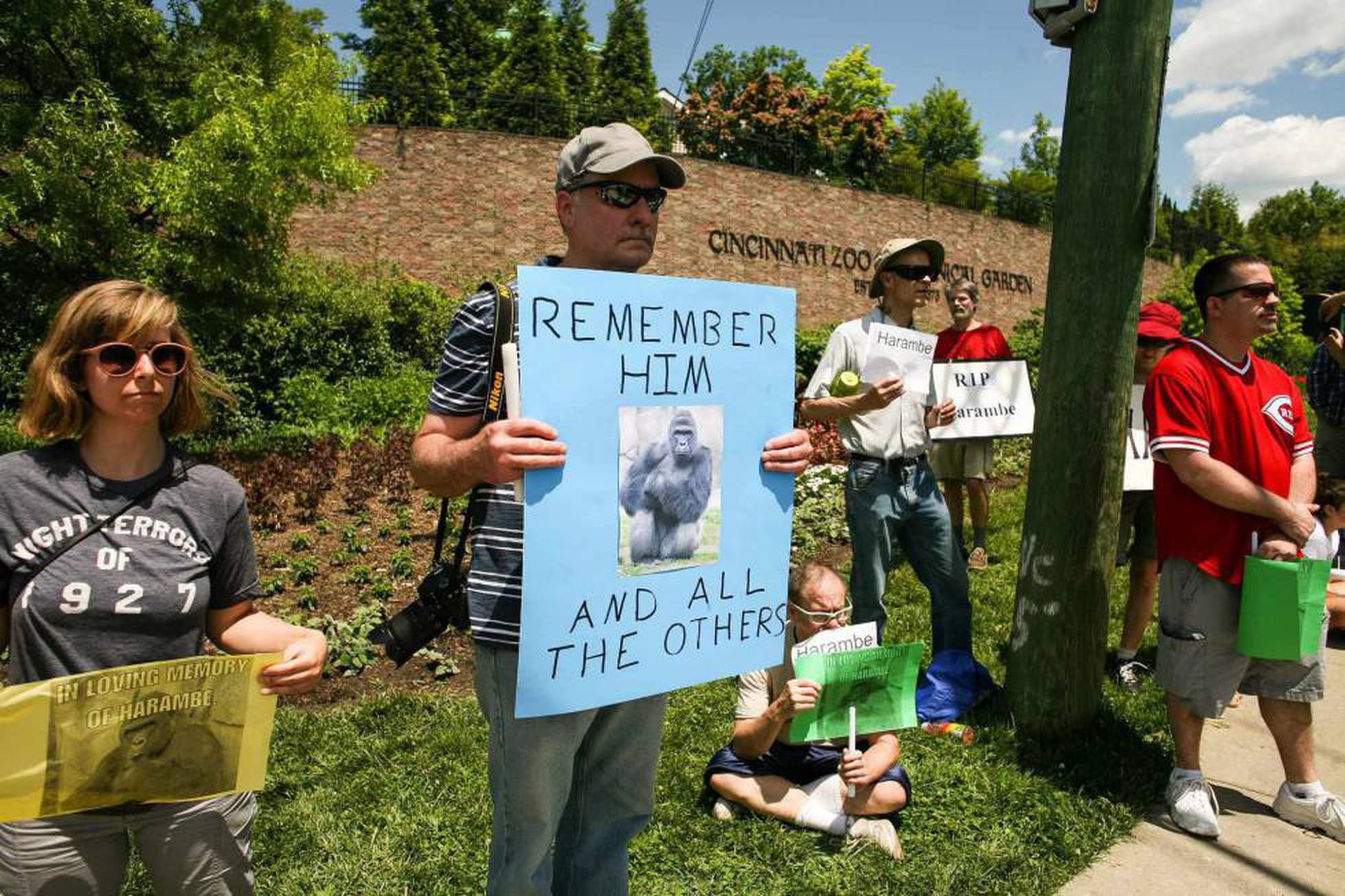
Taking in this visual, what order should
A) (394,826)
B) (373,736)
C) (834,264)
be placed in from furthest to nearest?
(834,264), (373,736), (394,826)

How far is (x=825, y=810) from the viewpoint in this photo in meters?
3.26

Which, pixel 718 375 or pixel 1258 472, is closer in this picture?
pixel 718 375

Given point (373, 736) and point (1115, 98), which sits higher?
point (1115, 98)

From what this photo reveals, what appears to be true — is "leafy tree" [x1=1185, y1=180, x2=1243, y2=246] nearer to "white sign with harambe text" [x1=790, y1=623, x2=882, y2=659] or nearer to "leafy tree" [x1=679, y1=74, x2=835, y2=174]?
"leafy tree" [x1=679, y1=74, x2=835, y2=174]

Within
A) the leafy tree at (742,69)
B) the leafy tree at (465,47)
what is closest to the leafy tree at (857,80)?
the leafy tree at (742,69)

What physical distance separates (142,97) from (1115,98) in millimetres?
9360

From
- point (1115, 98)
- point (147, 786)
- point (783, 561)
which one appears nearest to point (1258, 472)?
point (1115, 98)

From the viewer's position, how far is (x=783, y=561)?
2217 mm

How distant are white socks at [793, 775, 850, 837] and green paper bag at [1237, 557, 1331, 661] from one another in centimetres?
158

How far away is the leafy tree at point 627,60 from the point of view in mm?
30953

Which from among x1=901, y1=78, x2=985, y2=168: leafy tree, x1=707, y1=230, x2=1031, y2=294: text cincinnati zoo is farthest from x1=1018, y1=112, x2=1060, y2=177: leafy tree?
x1=707, y1=230, x2=1031, y2=294: text cincinnati zoo

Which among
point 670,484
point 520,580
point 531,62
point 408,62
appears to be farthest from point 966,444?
point 531,62

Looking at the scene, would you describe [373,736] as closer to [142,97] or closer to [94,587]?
[94,587]

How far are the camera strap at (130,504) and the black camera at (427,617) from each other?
22.7 inches
